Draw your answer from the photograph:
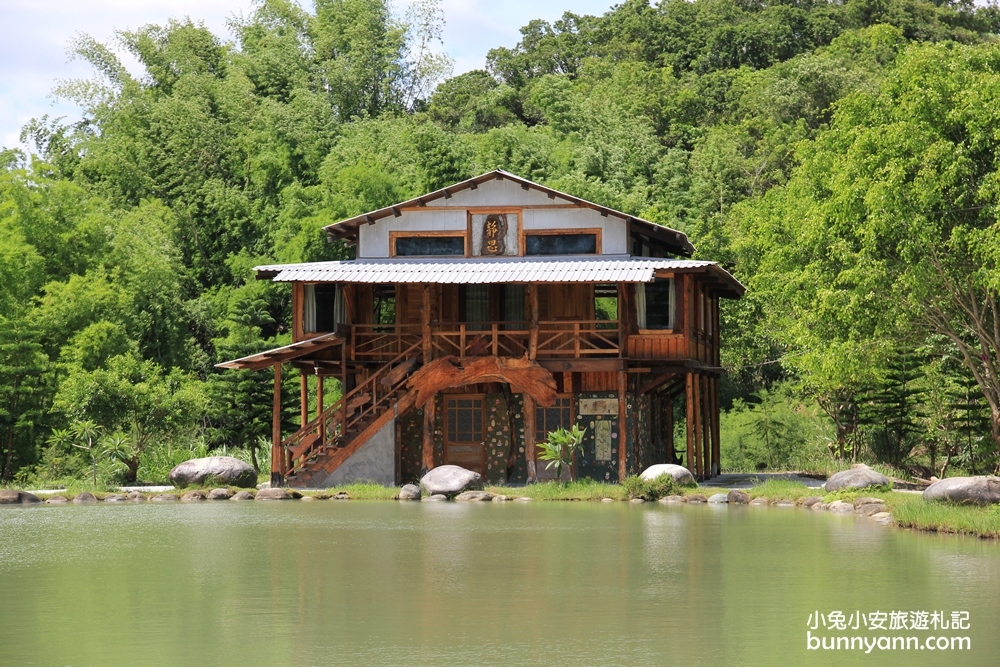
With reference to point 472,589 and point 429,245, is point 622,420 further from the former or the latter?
point 472,589

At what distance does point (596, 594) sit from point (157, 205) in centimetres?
4340

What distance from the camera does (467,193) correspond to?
1356 inches

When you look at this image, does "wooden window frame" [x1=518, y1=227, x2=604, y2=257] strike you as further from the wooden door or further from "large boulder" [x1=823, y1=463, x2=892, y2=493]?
"large boulder" [x1=823, y1=463, x2=892, y2=493]

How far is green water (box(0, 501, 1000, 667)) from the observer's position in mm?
11664

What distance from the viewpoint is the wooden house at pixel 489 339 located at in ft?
106

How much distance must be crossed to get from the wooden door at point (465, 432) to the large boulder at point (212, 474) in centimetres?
485

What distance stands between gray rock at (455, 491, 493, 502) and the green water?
500 cm

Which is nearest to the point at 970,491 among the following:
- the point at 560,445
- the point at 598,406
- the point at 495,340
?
the point at 560,445

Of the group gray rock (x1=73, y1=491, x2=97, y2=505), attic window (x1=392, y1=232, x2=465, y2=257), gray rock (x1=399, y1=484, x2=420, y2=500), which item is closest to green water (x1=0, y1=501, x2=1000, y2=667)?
gray rock (x1=399, y1=484, x2=420, y2=500)

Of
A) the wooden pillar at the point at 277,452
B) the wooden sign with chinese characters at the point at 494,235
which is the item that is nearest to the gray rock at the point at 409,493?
the wooden pillar at the point at 277,452

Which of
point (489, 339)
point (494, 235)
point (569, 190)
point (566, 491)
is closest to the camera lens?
point (566, 491)

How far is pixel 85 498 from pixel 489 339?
9.85 metres

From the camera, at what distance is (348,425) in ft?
108

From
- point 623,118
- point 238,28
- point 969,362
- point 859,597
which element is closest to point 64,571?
point 859,597
